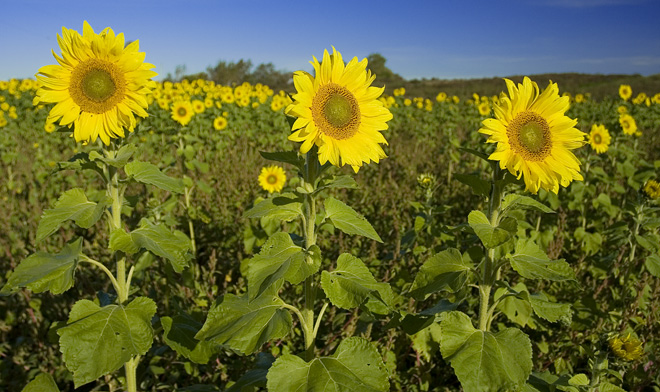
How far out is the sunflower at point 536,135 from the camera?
6.47 ft

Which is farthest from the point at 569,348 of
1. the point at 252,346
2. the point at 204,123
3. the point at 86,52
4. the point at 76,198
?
the point at 204,123

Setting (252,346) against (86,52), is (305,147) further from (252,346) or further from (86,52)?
(86,52)

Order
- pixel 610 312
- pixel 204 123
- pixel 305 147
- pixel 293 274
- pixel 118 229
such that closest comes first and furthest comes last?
pixel 293 274 → pixel 305 147 → pixel 118 229 → pixel 610 312 → pixel 204 123

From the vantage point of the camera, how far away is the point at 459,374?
1.60 meters

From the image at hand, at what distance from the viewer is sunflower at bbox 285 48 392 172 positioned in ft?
5.66

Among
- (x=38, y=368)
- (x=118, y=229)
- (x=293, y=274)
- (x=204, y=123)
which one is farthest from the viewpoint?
(x=204, y=123)

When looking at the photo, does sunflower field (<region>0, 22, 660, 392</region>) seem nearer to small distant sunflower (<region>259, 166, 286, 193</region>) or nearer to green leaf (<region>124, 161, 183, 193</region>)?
green leaf (<region>124, 161, 183, 193</region>)

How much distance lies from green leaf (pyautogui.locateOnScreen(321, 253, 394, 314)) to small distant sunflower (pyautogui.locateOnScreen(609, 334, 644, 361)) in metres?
1.04

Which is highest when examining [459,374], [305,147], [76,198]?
[305,147]

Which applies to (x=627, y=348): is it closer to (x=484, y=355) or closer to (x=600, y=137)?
(x=484, y=355)

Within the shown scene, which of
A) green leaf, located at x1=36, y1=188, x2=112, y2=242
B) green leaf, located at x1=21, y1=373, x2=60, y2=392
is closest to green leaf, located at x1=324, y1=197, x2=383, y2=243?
green leaf, located at x1=36, y1=188, x2=112, y2=242

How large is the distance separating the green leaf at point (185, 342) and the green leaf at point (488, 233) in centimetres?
121

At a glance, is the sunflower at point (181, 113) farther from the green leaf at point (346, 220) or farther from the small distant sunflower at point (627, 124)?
the small distant sunflower at point (627, 124)

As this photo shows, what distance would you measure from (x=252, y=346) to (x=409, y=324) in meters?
0.71
